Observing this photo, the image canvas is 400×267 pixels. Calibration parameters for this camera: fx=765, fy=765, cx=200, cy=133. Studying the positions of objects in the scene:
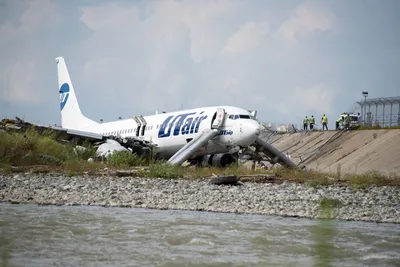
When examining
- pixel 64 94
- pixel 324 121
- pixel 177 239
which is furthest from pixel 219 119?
pixel 324 121

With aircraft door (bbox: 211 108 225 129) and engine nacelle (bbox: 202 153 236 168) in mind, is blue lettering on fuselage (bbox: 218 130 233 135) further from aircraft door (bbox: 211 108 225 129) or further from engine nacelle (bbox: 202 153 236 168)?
engine nacelle (bbox: 202 153 236 168)

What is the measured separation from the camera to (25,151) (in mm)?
34469

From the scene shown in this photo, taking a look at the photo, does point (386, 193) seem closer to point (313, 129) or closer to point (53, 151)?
point (53, 151)

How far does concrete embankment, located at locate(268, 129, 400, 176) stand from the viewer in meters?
44.9

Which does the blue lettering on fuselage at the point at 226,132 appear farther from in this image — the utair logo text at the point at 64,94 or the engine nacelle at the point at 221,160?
the utair logo text at the point at 64,94

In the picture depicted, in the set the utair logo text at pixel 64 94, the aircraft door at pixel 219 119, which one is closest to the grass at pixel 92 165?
the aircraft door at pixel 219 119

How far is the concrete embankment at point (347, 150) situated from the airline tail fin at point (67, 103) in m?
15.8

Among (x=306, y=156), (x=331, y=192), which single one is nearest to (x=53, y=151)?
(x=331, y=192)

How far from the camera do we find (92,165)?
106ft

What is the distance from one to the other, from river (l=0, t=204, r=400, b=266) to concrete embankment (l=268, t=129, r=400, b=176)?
2429 cm

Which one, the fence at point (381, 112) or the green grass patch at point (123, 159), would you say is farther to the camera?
the fence at point (381, 112)

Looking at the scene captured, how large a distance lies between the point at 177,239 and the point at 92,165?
19.3 m

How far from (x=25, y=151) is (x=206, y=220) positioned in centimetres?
1947

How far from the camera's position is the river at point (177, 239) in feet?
37.4
